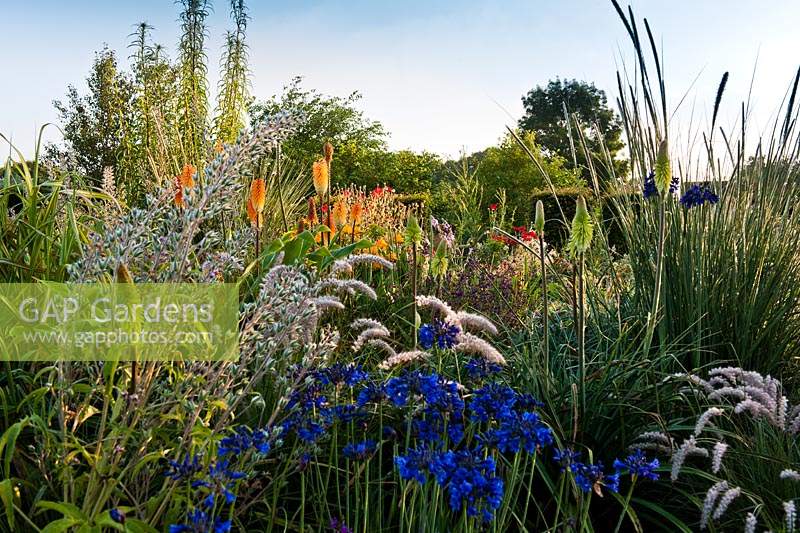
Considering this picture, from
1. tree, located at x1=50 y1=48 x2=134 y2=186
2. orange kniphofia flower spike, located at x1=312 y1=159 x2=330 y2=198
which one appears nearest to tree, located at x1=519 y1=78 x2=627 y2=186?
tree, located at x1=50 y1=48 x2=134 y2=186

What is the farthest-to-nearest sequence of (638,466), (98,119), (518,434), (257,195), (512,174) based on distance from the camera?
1. (512,174)
2. (98,119)
3. (257,195)
4. (638,466)
5. (518,434)

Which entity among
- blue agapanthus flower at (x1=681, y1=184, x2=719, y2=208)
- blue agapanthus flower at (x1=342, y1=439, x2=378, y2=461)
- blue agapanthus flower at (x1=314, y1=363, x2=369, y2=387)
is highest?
blue agapanthus flower at (x1=681, y1=184, x2=719, y2=208)

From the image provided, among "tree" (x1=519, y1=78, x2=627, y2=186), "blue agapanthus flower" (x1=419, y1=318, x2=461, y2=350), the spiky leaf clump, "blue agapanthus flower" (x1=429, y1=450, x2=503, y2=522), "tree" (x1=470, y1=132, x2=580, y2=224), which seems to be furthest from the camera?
"tree" (x1=519, y1=78, x2=627, y2=186)

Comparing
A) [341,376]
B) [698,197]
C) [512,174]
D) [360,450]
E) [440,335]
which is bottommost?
[360,450]

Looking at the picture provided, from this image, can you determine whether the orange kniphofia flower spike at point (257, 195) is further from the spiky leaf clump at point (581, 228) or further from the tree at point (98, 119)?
the tree at point (98, 119)

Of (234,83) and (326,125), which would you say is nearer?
(234,83)

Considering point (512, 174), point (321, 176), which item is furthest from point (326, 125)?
point (321, 176)

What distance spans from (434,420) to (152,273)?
860mm

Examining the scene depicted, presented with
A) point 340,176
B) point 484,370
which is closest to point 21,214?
point 484,370

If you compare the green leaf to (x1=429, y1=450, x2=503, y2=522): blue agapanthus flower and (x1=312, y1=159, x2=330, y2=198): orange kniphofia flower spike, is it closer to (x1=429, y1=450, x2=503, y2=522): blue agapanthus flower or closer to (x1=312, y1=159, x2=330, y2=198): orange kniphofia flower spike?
(x1=429, y1=450, x2=503, y2=522): blue agapanthus flower

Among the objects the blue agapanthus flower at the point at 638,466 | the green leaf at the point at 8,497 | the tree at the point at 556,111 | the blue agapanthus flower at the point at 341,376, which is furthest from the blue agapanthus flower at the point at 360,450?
the tree at the point at 556,111

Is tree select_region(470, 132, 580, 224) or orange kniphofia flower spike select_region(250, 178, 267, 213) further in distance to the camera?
tree select_region(470, 132, 580, 224)

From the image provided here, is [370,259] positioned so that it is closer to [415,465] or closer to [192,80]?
[415,465]

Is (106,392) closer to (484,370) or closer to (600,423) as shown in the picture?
(484,370)
